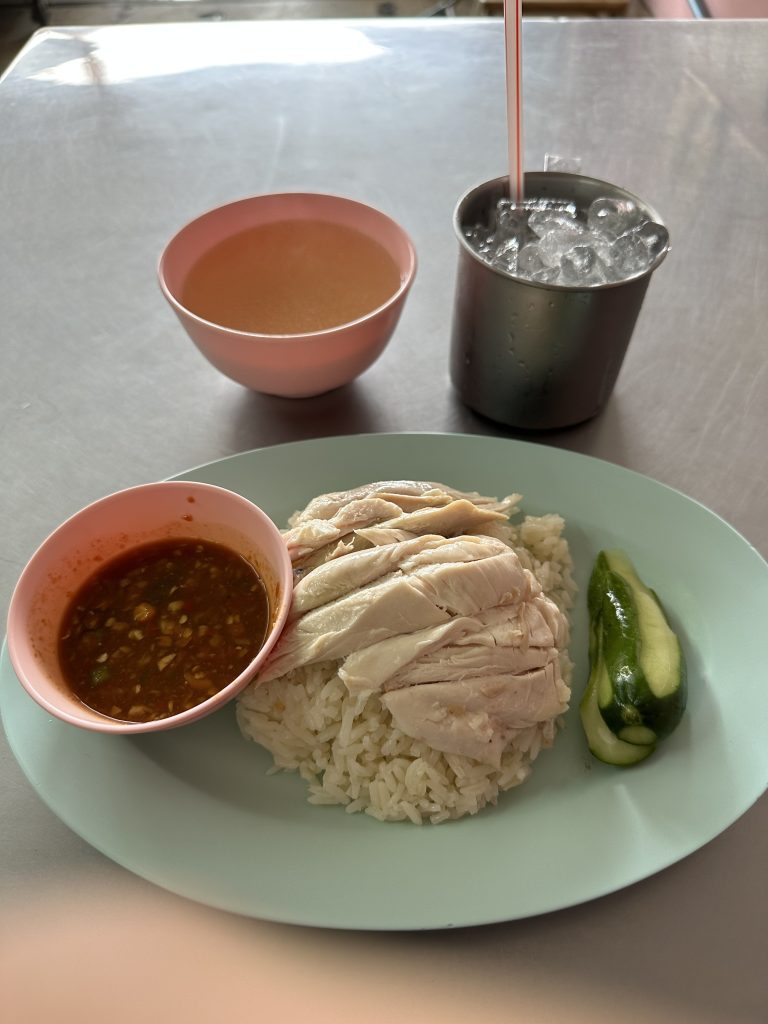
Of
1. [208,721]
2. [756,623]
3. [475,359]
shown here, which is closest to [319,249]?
[475,359]

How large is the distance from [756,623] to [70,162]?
2921 mm

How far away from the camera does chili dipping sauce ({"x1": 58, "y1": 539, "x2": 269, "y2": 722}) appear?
147 cm

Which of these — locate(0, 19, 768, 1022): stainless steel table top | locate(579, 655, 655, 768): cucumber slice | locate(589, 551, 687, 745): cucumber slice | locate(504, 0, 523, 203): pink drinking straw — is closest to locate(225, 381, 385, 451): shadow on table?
locate(0, 19, 768, 1022): stainless steel table top

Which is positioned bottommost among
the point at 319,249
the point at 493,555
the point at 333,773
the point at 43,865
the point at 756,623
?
the point at 43,865

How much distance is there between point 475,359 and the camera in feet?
6.67

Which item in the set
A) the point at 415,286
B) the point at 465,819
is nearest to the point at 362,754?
the point at 465,819

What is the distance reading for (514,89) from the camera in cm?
178

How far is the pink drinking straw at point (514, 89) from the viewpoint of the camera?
5.47ft

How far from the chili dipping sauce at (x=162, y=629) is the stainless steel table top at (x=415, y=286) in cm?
30

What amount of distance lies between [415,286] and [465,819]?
1.74 metres

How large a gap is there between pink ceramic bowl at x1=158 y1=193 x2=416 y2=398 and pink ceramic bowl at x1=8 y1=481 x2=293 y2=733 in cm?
41

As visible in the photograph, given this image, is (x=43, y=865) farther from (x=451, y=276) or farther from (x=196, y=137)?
(x=196, y=137)

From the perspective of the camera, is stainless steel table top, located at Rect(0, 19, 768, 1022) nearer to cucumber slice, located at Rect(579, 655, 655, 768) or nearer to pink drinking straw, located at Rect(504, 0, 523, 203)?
cucumber slice, located at Rect(579, 655, 655, 768)

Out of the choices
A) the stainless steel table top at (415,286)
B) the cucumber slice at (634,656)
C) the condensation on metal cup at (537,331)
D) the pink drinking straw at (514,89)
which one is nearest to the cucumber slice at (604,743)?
the cucumber slice at (634,656)
